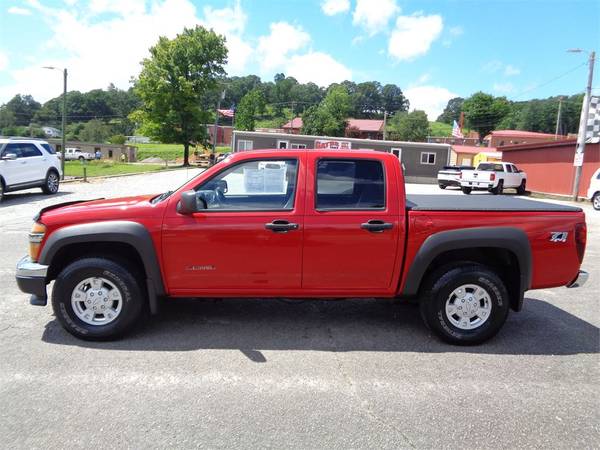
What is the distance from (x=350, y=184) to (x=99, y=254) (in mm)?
2415

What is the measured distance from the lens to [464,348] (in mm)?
4230

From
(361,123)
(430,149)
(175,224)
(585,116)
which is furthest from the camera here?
(361,123)

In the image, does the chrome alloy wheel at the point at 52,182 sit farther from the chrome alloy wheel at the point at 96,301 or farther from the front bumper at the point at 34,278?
the chrome alloy wheel at the point at 96,301

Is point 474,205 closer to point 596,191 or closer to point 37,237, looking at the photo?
point 37,237

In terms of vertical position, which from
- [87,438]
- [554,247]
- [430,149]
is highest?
[430,149]

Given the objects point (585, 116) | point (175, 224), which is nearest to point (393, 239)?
point (175, 224)

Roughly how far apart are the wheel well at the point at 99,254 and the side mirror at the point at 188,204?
2.09ft

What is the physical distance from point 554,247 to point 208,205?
127 inches

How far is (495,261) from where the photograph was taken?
14.7 ft

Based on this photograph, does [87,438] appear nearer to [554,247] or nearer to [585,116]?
[554,247]

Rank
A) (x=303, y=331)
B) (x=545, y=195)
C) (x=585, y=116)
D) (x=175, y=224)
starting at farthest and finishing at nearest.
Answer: (x=545, y=195) → (x=585, y=116) → (x=303, y=331) → (x=175, y=224)

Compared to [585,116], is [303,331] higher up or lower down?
lower down

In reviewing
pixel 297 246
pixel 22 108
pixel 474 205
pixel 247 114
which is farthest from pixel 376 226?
pixel 22 108

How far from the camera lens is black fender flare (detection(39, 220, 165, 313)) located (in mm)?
4016
